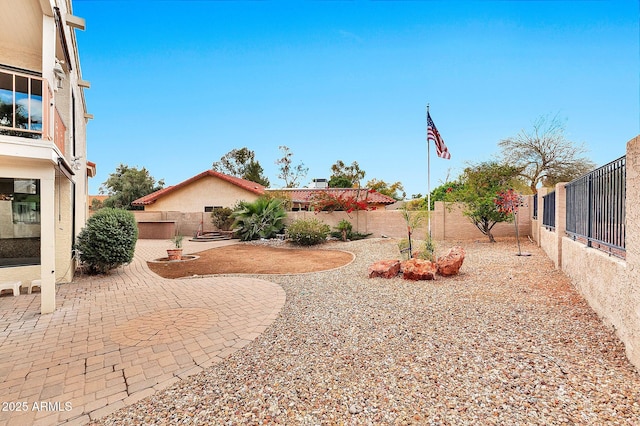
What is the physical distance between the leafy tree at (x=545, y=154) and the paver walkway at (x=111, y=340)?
2087 centimetres

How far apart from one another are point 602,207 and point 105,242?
34.0 feet

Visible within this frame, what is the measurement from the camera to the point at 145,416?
8.23ft

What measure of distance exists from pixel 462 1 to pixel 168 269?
1405cm

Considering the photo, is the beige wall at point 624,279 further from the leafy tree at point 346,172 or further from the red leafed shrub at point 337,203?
the leafy tree at point 346,172

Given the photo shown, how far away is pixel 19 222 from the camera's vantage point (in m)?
6.95

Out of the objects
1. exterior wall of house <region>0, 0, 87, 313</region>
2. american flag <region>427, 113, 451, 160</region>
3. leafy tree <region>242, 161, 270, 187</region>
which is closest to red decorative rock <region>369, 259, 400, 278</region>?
american flag <region>427, 113, 451, 160</region>

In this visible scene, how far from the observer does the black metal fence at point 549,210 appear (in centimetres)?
852

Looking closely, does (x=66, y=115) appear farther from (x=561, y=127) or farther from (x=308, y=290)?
(x=561, y=127)

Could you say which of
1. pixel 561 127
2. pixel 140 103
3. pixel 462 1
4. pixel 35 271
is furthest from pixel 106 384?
pixel 561 127

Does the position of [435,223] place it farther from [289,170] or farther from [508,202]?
[289,170]

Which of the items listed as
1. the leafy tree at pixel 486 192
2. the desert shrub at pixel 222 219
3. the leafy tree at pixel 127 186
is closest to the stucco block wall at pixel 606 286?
the leafy tree at pixel 486 192

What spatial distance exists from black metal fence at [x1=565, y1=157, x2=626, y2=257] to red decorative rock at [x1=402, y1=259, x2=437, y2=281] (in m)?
2.79

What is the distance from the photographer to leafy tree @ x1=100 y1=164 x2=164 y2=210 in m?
33.7

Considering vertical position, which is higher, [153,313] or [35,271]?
[35,271]
